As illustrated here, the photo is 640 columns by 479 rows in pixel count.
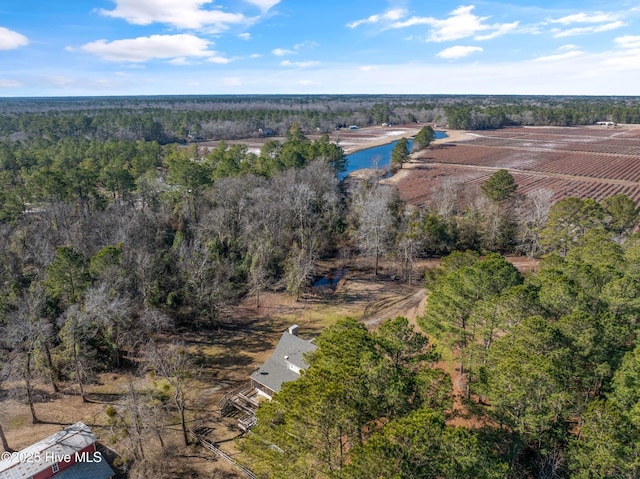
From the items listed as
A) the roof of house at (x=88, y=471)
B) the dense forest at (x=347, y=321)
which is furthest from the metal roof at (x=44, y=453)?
the dense forest at (x=347, y=321)

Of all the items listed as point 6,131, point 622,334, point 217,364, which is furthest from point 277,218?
point 6,131

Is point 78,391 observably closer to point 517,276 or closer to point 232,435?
point 232,435

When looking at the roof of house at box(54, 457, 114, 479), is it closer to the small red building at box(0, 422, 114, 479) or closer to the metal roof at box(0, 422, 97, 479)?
the small red building at box(0, 422, 114, 479)

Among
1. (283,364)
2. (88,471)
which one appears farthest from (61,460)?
(283,364)

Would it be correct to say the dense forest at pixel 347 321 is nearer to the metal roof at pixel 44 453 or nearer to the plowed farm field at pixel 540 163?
the metal roof at pixel 44 453

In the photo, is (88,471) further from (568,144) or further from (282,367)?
(568,144)

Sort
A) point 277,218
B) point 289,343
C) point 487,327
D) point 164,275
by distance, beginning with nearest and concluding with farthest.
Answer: point 487,327 < point 289,343 < point 164,275 < point 277,218

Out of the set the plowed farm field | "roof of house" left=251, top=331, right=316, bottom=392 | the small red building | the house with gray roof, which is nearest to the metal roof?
the small red building
